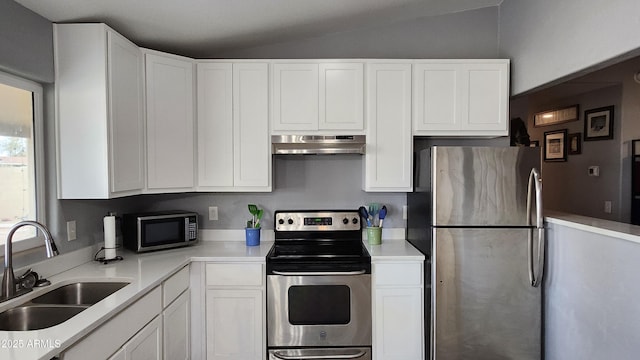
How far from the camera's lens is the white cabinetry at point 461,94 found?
2.63 m

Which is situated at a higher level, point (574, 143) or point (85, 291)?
point (574, 143)

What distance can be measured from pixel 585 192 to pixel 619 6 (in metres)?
2.78

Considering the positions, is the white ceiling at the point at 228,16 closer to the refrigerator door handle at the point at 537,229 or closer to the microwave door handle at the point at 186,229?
the microwave door handle at the point at 186,229

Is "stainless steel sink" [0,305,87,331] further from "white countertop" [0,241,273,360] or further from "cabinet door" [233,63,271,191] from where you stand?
"cabinet door" [233,63,271,191]

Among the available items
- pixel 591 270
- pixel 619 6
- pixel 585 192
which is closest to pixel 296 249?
pixel 591 270

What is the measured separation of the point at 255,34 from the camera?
8.64 ft

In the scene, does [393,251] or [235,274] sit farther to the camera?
[393,251]

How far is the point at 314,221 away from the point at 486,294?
1.33m

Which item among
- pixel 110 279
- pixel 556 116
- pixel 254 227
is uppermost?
pixel 556 116

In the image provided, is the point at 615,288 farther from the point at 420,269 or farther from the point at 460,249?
the point at 420,269

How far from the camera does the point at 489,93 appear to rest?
2639mm

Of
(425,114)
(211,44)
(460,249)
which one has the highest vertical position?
(211,44)

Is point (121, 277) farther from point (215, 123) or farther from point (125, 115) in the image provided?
point (215, 123)

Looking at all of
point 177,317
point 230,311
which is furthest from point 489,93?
point 177,317
